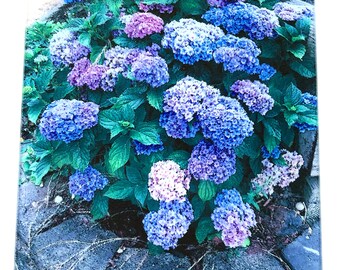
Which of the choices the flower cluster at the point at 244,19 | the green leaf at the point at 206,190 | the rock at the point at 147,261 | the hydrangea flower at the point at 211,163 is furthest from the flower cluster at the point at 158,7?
the rock at the point at 147,261

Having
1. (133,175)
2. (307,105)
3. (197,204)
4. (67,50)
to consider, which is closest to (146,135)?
(133,175)

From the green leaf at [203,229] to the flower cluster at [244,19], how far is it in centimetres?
62

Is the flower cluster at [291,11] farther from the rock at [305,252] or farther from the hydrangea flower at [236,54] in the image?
the rock at [305,252]

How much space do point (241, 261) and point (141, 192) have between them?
0.42 m

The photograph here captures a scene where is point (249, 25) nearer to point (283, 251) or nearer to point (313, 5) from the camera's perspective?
point (313, 5)

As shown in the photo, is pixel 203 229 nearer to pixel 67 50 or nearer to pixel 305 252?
pixel 305 252

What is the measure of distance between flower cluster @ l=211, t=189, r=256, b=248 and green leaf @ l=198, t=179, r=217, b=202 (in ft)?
0.10

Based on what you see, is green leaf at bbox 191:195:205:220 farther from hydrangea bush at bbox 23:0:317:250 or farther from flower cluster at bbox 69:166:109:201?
flower cluster at bbox 69:166:109:201

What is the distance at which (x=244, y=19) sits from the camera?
1391 millimetres

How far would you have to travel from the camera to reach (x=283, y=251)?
4.97 ft

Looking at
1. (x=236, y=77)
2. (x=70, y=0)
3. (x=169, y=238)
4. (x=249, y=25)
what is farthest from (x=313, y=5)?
(x=169, y=238)

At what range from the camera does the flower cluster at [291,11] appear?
1.52 metres

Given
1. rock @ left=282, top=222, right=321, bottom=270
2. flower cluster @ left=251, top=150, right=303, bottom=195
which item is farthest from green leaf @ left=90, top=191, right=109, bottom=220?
rock @ left=282, top=222, right=321, bottom=270
